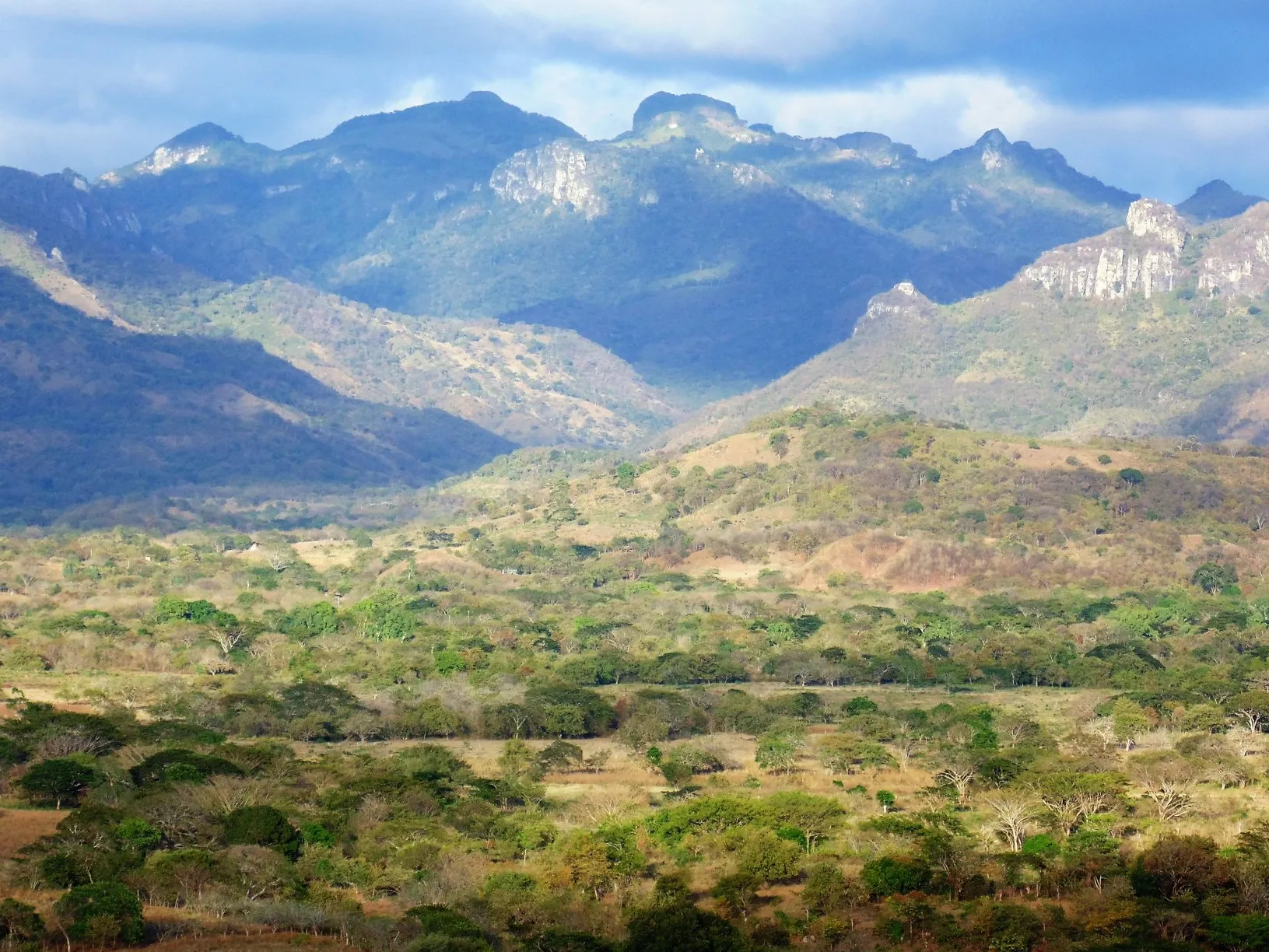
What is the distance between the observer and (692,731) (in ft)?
307

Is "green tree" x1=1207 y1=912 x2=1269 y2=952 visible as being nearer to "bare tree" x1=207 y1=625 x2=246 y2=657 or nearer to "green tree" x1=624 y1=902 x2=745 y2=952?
"green tree" x1=624 y1=902 x2=745 y2=952

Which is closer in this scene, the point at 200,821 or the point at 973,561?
the point at 200,821

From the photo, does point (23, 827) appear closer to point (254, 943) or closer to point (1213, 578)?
point (254, 943)

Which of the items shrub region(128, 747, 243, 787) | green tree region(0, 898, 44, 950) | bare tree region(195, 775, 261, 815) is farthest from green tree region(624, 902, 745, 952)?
shrub region(128, 747, 243, 787)

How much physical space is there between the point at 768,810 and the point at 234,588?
101389 millimetres

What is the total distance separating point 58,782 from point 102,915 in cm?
1906

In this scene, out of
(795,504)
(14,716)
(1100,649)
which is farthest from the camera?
(795,504)

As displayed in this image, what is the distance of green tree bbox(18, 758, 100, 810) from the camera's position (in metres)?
68.8

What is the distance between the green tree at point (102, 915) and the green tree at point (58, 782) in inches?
635

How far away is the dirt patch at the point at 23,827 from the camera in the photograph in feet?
199

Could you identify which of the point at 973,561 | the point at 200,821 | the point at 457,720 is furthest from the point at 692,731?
the point at 973,561

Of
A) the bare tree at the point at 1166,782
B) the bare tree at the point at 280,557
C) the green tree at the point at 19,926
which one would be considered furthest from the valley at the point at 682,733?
the bare tree at the point at 280,557

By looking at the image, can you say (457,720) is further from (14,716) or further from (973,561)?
(973,561)

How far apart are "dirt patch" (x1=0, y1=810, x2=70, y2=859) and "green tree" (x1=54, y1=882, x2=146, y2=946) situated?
24.8 feet
